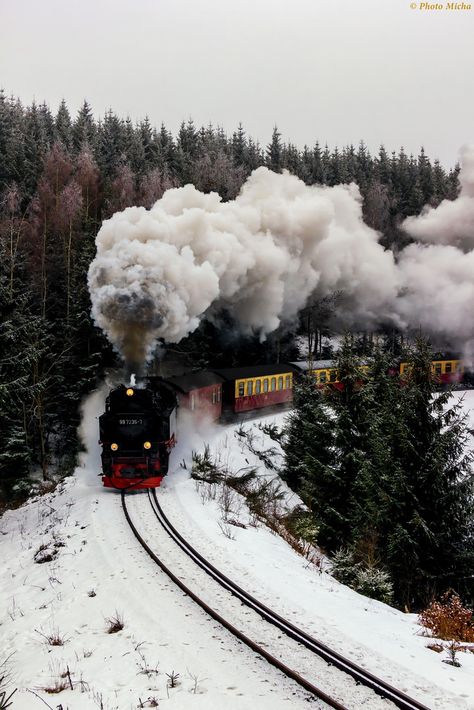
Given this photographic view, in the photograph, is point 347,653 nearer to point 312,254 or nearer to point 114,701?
point 114,701

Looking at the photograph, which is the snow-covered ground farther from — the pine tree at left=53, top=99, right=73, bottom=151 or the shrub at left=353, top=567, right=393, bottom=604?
the pine tree at left=53, top=99, right=73, bottom=151

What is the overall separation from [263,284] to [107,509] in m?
15.7

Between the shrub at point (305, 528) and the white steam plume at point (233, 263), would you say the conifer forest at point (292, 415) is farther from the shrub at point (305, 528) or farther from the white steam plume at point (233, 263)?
the white steam plume at point (233, 263)

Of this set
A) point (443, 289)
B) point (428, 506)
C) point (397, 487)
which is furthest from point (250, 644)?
point (443, 289)

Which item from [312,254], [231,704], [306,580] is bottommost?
[306,580]

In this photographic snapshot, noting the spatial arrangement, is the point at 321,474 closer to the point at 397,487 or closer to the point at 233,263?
the point at 397,487

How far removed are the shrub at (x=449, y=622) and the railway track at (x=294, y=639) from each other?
232cm

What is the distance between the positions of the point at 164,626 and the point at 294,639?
1724 mm

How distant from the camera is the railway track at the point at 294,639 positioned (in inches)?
205

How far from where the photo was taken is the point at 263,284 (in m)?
26.0

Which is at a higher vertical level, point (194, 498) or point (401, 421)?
point (401, 421)

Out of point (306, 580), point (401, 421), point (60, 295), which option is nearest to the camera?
point (306, 580)

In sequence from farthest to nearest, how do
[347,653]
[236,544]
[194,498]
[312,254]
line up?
[312,254]
[194,498]
[236,544]
[347,653]

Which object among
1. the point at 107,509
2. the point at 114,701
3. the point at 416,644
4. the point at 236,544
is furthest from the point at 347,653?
the point at 107,509
